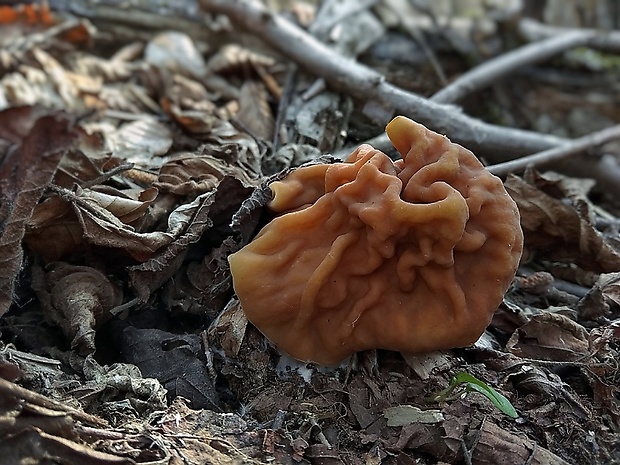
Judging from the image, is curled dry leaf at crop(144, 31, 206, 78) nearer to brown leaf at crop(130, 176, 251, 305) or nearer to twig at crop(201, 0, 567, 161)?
twig at crop(201, 0, 567, 161)

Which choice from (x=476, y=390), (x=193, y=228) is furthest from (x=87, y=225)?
(x=476, y=390)

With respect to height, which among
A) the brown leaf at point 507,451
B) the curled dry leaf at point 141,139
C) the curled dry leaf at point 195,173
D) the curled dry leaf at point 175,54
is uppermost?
the curled dry leaf at point 195,173

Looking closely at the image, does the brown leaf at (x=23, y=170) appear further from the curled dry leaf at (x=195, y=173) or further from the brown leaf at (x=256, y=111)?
the brown leaf at (x=256, y=111)

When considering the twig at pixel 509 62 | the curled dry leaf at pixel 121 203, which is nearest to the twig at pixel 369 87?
the twig at pixel 509 62

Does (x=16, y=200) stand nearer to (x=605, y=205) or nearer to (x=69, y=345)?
(x=69, y=345)

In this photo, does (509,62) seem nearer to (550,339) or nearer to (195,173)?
(550,339)

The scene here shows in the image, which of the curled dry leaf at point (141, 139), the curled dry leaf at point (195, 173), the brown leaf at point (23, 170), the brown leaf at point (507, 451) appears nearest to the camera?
the brown leaf at point (23, 170)
